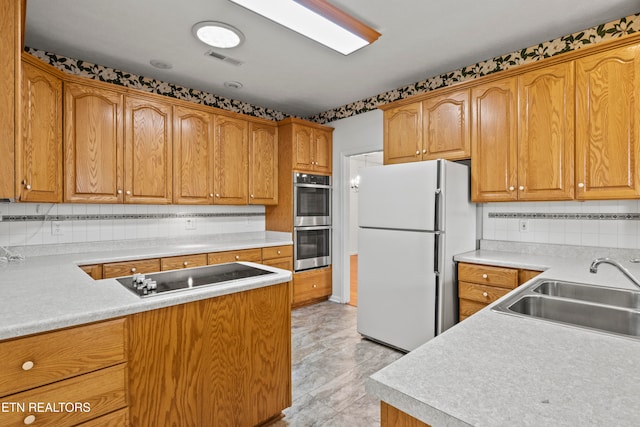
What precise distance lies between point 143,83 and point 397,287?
10.4ft

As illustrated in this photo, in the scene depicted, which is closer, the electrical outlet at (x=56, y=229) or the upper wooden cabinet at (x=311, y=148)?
the electrical outlet at (x=56, y=229)

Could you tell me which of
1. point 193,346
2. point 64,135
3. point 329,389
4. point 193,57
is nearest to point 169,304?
point 193,346

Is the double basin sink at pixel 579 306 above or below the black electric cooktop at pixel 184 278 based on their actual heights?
below

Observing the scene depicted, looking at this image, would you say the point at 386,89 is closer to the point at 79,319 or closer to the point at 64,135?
the point at 64,135

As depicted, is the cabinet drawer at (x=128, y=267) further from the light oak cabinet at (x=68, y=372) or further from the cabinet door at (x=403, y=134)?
the cabinet door at (x=403, y=134)

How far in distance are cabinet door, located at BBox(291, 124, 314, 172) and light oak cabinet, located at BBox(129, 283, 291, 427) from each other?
2.42m

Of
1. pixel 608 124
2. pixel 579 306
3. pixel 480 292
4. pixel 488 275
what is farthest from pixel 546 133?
pixel 579 306

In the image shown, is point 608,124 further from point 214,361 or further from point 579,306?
point 214,361

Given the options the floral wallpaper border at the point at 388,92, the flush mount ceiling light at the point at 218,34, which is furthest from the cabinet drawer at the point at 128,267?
the flush mount ceiling light at the point at 218,34

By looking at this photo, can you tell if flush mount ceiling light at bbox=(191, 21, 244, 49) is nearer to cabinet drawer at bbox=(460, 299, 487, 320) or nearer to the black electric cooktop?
the black electric cooktop

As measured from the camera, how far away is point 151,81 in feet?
10.9

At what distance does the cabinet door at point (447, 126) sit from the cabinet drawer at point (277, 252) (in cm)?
183

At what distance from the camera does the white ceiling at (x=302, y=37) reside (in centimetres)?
216

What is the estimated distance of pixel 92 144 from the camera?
2762 millimetres
